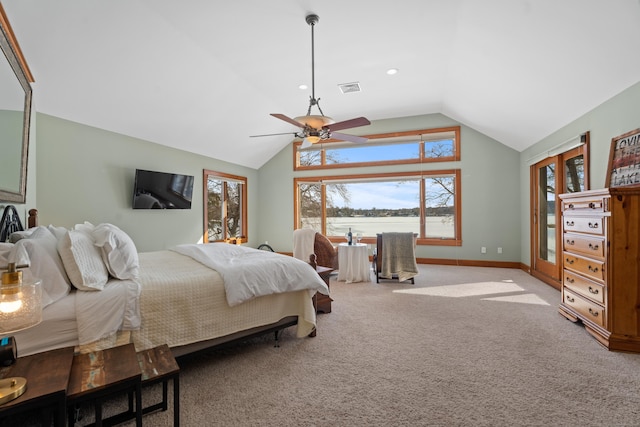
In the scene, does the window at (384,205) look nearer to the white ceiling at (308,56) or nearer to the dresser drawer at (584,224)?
the white ceiling at (308,56)

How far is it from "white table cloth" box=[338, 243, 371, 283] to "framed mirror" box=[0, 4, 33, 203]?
4007 mm

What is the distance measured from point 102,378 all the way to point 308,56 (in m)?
4.00

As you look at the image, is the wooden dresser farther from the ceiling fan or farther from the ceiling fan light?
the ceiling fan light

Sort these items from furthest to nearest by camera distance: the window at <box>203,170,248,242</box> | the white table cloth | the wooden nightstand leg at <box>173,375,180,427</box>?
Result: the window at <box>203,170,248,242</box> < the white table cloth < the wooden nightstand leg at <box>173,375,180,427</box>

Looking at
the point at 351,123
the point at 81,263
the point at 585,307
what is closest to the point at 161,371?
the point at 81,263

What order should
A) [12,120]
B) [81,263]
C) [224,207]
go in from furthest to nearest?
[224,207]
[12,120]
[81,263]

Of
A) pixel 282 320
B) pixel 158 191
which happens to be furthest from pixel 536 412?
pixel 158 191

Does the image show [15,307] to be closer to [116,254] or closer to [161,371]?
[161,371]

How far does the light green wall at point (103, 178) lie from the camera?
12.2 feet

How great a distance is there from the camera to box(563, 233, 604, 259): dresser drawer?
2.84 meters

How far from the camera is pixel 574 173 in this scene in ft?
14.4

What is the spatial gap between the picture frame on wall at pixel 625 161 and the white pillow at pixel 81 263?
431 cm

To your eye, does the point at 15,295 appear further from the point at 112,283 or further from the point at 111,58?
the point at 111,58

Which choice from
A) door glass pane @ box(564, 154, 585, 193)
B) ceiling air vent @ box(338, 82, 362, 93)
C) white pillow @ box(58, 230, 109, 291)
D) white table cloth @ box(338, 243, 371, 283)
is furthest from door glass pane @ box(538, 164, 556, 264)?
white pillow @ box(58, 230, 109, 291)
